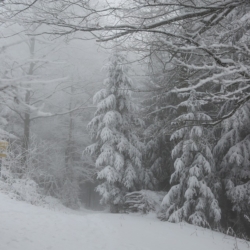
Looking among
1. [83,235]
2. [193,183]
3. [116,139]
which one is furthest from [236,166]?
[83,235]

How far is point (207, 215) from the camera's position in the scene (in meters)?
10.3

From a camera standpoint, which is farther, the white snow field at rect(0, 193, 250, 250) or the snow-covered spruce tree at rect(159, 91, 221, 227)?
the snow-covered spruce tree at rect(159, 91, 221, 227)

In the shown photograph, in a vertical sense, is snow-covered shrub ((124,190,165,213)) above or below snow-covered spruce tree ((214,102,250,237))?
below

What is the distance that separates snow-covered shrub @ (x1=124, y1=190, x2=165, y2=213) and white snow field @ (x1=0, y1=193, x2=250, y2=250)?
5488 mm

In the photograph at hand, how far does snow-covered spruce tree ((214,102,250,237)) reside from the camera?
9.59 meters

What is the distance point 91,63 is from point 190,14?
1618 cm

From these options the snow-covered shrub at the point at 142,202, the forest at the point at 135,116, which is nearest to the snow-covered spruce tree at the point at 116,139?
the forest at the point at 135,116

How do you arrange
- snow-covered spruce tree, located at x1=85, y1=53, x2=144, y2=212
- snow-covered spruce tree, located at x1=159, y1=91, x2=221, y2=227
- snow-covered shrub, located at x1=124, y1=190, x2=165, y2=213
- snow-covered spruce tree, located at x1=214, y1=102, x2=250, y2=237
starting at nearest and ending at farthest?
snow-covered spruce tree, located at x1=214, y1=102, x2=250, y2=237
snow-covered spruce tree, located at x1=159, y1=91, x2=221, y2=227
snow-covered shrub, located at x1=124, y1=190, x2=165, y2=213
snow-covered spruce tree, located at x1=85, y1=53, x2=144, y2=212

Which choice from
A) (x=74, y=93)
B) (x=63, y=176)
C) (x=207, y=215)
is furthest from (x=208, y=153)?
(x=63, y=176)

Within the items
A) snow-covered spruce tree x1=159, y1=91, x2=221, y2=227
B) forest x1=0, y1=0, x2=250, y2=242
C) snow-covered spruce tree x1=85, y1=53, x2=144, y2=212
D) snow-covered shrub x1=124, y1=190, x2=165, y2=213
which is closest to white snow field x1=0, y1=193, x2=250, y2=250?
forest x1=0, y1=0, x2=250, y2=242

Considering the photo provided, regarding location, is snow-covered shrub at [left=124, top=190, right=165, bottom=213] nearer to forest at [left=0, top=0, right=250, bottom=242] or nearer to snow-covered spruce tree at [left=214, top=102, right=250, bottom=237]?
forest at [left=0, top=0, right=250, bottom=242]

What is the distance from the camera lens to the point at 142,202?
12.9m

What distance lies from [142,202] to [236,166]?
4596 mm

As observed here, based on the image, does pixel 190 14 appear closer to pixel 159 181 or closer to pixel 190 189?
pixel 190 189
